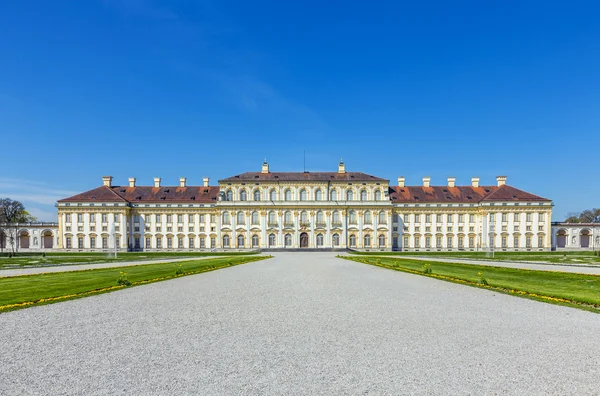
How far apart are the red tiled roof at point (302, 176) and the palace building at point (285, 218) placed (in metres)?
0.17

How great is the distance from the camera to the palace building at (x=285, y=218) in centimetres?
5266

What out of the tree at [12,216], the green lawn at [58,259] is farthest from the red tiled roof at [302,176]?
the tree at [12,216]

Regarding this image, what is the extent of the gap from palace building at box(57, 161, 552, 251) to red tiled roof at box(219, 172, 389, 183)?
0.17 metres

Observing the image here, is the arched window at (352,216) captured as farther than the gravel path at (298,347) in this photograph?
Yes

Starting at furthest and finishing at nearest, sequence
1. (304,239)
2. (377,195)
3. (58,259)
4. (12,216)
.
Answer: (12,216) → (377,195) → (304,239) → (58,259)

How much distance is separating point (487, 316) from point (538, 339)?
5.91 ft

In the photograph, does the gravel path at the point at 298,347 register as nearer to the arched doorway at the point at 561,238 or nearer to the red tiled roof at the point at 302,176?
the red tiled roof at the point at 302,176

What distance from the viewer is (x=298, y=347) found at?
582 cm

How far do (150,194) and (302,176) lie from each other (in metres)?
23.5

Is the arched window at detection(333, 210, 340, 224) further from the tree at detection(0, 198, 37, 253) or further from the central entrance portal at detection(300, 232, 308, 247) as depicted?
the tree at detection(0, 198, 37, 253)

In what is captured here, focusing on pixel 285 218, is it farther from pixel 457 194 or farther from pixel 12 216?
pixel 12 216

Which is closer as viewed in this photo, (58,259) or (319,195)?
(58,259)

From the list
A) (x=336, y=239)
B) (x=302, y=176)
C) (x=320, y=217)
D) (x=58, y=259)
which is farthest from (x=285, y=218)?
(x=58, y=259)

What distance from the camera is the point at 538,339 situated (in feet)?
20.9
